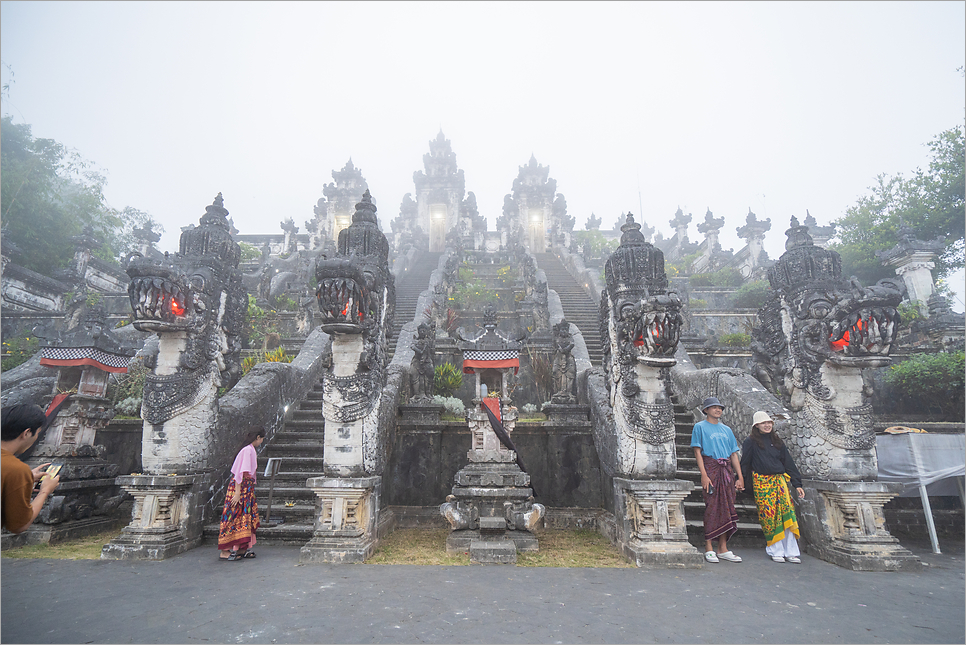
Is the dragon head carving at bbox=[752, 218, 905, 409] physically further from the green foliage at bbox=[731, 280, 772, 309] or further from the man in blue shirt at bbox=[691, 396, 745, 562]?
the green foliage at bbox=[731, 280, 772, 309]

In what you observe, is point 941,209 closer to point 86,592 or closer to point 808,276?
point 808,276

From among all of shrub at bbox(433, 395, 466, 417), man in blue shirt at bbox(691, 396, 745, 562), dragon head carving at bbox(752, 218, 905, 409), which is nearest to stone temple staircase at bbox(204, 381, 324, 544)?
shrub at bbox(433, 395, 466, 417)

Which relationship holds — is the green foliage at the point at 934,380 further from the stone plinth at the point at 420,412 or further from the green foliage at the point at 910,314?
the stone plinth at the point at 420,412

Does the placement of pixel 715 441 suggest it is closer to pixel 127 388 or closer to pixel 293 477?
pixel 293 477

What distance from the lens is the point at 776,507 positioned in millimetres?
5254

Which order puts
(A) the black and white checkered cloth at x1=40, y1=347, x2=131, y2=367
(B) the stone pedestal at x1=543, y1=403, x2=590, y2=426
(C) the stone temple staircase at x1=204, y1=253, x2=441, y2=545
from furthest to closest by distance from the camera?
(B) the stone pedestal at x1=543, y1=403, x2=590, y2=426 → (A) the black and white checkered cloth at x1=40, y1=347, x2=131, y2=367 → (C) the stone temple staircase at x1=204, y1=253, x2=441, y2=545

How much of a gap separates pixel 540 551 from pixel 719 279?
1751 centimetres

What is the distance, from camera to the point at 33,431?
2.70m

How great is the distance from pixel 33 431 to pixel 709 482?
6131mm

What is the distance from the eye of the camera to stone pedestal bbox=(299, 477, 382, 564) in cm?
497

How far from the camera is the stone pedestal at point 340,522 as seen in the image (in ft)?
16.3

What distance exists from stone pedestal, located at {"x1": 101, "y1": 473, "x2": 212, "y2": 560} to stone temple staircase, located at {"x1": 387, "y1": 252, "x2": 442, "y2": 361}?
4717mm

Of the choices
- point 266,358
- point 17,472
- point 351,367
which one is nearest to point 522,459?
point 351,367

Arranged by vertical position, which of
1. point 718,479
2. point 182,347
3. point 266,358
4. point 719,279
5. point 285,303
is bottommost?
point 718,479
